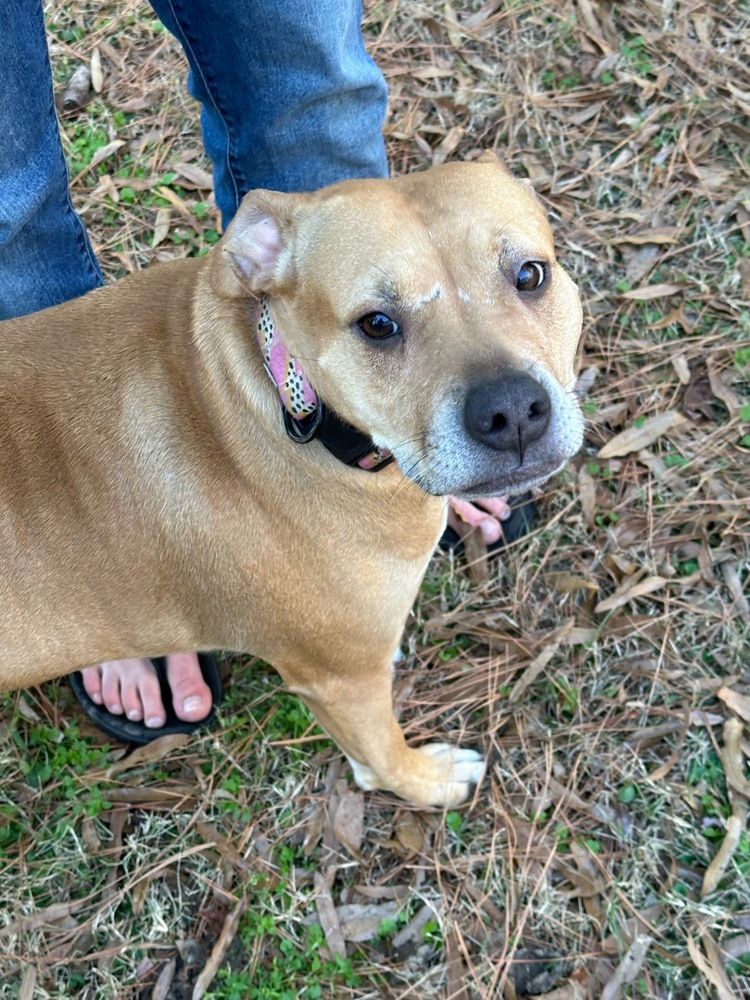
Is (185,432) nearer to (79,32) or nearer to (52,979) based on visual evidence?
(52,979)

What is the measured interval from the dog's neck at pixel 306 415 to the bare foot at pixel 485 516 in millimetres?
1324

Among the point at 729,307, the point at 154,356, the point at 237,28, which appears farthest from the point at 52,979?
the point at 729,307

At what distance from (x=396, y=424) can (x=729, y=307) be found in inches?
100

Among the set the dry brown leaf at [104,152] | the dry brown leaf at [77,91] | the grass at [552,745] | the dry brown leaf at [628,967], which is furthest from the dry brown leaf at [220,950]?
the dry brown leaf at [77,91]

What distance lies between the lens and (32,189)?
2.68m

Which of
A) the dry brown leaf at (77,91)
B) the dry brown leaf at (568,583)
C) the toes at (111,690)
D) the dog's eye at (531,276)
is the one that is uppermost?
the dog's eye at (531,276)

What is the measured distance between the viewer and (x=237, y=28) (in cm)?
256

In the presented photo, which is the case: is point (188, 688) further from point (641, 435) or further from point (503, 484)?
point (641, 435)

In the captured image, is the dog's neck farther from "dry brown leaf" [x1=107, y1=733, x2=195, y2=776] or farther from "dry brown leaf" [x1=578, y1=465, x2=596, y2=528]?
"dry brown leaf" [x1=107, y1=733, x2=195, y2=776]

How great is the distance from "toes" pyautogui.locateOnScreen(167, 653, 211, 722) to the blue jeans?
5.17 ft

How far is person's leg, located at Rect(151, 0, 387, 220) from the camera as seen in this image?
2.57m

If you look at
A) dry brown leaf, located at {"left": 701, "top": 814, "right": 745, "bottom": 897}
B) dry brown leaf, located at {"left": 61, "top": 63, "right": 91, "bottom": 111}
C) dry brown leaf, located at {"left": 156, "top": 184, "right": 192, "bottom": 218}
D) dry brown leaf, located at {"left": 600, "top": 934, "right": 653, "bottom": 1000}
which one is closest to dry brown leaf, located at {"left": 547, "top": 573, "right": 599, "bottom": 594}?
dry brown leaf, located at {"left": 701, "top": 814, "right": 745, "bottom": 897}

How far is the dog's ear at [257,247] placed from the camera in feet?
7.40

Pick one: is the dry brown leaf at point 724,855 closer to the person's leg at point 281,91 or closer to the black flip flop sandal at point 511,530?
the black flip flop sandal at point 511,530
